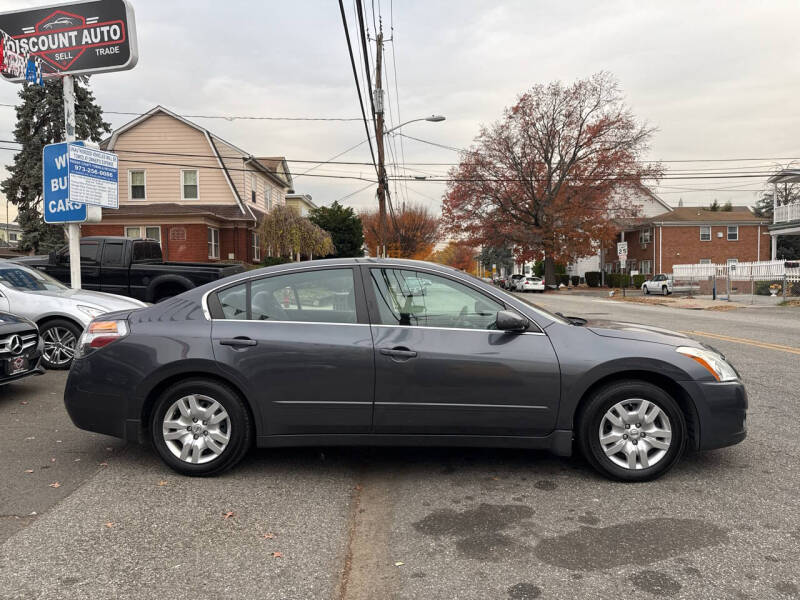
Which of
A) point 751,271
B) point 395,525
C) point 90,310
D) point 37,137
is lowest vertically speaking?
point 395,525

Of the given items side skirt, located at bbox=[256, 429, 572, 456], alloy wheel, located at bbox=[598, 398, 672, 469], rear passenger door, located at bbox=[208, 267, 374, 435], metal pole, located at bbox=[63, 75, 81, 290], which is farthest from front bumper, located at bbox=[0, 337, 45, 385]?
alloy wheel, located at bbox=[598, 398, 672, 469]

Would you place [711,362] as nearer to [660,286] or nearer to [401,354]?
[401,354]

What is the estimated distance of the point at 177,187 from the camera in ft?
99.0

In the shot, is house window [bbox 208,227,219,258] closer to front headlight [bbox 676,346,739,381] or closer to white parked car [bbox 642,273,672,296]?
white parked car [bbox 642,273,672,296]

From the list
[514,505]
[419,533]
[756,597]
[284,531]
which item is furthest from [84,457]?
[756,597]

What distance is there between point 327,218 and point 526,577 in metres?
48.1

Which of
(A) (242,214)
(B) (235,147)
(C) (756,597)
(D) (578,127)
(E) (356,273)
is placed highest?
(D) (578,127)

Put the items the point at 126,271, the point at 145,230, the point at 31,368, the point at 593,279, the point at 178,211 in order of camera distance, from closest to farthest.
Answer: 1. the point at 31,368
2. the point at 126,271
3. the point at 178,211
4. the point at 145,230
5. the point at 593,279

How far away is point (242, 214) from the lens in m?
30.0

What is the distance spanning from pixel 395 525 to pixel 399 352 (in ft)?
3.61

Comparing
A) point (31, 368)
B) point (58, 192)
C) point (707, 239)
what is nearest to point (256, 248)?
point (58, 192)

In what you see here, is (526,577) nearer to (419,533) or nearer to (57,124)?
(419,533)

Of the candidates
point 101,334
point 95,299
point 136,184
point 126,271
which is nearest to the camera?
point 101,334

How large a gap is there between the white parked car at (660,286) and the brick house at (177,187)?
76.9 ft
